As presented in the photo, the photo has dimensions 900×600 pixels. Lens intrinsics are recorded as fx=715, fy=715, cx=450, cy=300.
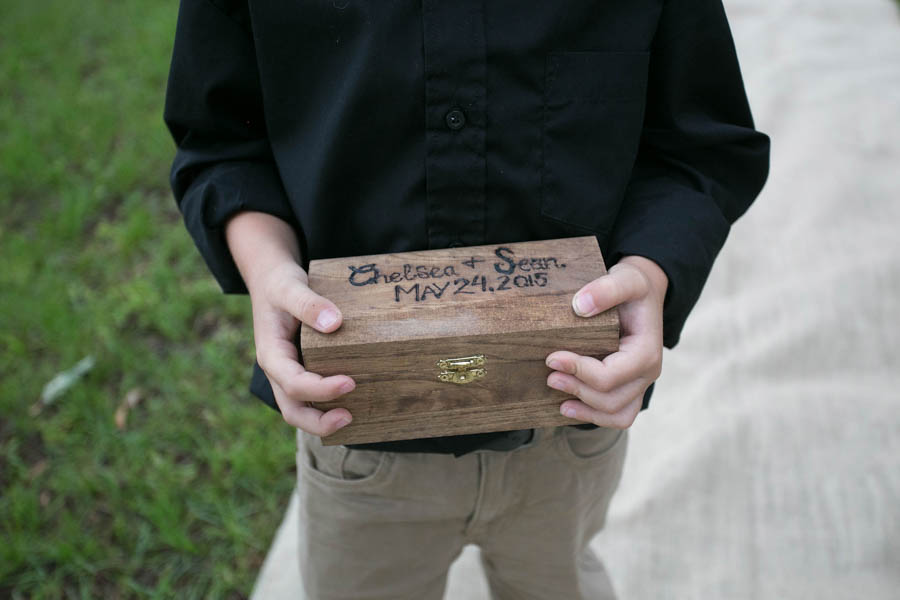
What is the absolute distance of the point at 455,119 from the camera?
2.81ft

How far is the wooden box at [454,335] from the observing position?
0.83 m

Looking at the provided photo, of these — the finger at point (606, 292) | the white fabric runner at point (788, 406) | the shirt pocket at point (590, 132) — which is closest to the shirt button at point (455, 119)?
the shirt pocket at point (590, 132)

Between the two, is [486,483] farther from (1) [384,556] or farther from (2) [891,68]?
(2) [891,68]

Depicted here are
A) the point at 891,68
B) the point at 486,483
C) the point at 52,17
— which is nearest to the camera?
the point at 486,483

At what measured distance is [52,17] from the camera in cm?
368

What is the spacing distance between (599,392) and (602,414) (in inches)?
1.3

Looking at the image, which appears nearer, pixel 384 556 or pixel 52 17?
pixel 384 556

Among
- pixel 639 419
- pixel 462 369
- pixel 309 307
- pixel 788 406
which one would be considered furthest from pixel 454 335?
pixel 788 406

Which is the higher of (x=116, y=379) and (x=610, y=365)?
(x=610, y=365)

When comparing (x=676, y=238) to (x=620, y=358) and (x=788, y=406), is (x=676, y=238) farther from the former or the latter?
(x=788, y=406)

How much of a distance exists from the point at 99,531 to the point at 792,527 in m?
1.66

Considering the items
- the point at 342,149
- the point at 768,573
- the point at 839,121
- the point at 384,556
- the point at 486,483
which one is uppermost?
the point at 342,149

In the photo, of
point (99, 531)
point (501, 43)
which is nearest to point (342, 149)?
point (501, 43)

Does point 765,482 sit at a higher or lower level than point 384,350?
lower
